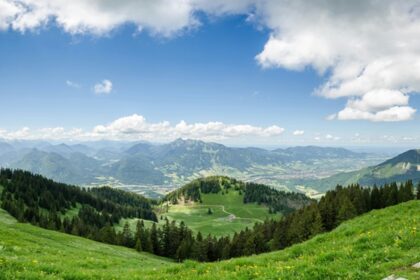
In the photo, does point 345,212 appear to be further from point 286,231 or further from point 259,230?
point 259,230

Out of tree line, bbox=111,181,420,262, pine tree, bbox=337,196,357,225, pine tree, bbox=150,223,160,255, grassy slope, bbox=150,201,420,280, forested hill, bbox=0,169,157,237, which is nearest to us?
grassy slope, bbox=150,201,420,280

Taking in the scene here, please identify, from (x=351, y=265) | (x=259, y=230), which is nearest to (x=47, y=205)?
(x=259, y=230)

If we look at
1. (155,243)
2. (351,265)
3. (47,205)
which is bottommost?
(155,243)

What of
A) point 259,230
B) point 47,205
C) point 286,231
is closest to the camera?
point 286,231

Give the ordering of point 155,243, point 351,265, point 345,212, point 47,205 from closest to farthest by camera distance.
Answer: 1. point 351,265
2. point 345,212
3. point 155,243
4. point 47,205

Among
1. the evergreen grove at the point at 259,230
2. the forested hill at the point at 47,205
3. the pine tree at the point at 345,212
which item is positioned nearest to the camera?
the pine tree at the point at 345,212

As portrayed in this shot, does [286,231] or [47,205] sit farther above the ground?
[286,231]

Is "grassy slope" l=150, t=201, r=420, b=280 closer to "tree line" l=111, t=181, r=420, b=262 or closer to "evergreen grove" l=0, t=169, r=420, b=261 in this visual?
"evergreen grove" l=0, t=169, r=420, b=261

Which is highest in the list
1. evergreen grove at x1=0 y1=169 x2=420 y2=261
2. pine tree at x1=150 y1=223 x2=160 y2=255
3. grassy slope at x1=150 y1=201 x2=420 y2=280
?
grassy slope at x1=150 y1=201 x2=420 y2=280

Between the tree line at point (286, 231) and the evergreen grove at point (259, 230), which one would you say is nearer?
the tree line at point (286, 231)

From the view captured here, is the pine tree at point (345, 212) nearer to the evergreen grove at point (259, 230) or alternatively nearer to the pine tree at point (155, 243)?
the evergreen grove at point (259, 230)

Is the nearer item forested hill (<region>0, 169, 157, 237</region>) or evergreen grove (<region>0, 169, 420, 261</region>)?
evergreen grove (<region>0, 169, 420, 261</region>)

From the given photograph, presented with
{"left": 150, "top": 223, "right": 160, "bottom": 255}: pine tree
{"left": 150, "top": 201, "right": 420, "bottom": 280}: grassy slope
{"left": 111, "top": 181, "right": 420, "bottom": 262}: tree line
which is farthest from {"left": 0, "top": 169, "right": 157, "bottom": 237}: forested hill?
{"left": 150, "top": 201, "right": 420, "bottom": 280}: grassy slope

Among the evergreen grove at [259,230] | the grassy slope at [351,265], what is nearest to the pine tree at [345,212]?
the evergreen grove at [259,230]
